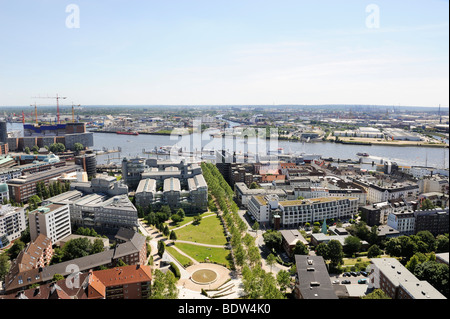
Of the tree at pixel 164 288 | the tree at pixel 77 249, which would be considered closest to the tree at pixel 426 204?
the tree at pixel 164 288

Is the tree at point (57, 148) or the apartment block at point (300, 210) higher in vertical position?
the tree at point (57, 148)

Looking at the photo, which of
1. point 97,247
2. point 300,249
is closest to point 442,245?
point 300,249

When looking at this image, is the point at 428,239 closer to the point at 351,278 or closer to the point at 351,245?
the point at 351,245

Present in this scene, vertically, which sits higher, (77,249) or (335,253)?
(77,249)

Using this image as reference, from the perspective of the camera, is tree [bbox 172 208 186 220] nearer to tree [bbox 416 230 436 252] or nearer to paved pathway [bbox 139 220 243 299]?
paved pathway [bbox 139 220 243 299]

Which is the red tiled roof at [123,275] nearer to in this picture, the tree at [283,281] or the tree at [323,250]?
the tree at [283,281]
